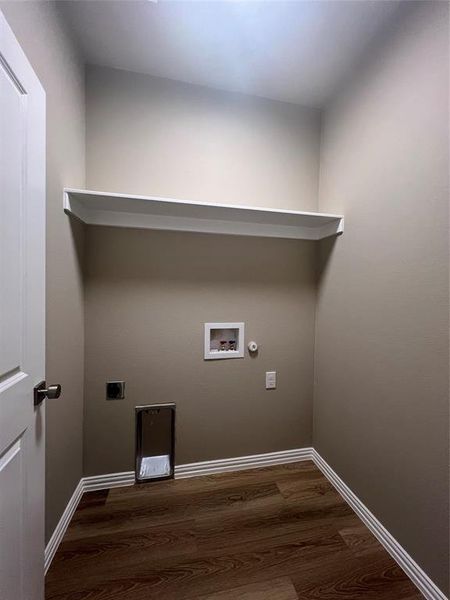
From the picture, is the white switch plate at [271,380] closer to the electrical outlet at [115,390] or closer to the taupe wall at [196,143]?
the electrical outlet at [115,390]

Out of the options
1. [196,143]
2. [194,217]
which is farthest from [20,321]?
[196,143]

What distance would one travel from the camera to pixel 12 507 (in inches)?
28.9

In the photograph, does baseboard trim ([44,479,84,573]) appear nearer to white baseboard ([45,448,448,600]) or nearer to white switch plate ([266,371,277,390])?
white baseboard ([45,448,448,600])

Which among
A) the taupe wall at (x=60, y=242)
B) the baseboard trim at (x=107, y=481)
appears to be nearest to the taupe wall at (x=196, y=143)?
the taupe wall at (x=60, y=242)

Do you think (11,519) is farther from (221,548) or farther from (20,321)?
(221,548)

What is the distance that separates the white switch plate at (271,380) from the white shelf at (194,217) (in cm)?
98

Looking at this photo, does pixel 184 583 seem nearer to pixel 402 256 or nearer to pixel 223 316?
pixel 223 316

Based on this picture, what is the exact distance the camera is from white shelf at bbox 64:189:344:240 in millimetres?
1381

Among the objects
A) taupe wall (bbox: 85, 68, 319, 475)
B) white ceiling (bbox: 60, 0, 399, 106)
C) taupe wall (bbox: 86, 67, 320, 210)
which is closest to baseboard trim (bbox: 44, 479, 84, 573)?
taupe wall (bbox: 85, 68, 319, 475)

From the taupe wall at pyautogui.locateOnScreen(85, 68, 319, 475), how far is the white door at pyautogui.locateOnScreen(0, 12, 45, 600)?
71 cm

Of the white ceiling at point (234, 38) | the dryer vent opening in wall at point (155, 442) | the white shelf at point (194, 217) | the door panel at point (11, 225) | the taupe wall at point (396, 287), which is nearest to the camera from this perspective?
the door panel at point (11, 225)

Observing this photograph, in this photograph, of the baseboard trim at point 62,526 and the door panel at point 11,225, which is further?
the baseboard trim at point 62,526

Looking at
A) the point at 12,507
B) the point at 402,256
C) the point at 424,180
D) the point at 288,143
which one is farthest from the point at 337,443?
the point at 288,143

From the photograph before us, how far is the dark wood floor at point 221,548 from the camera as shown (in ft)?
3.59
